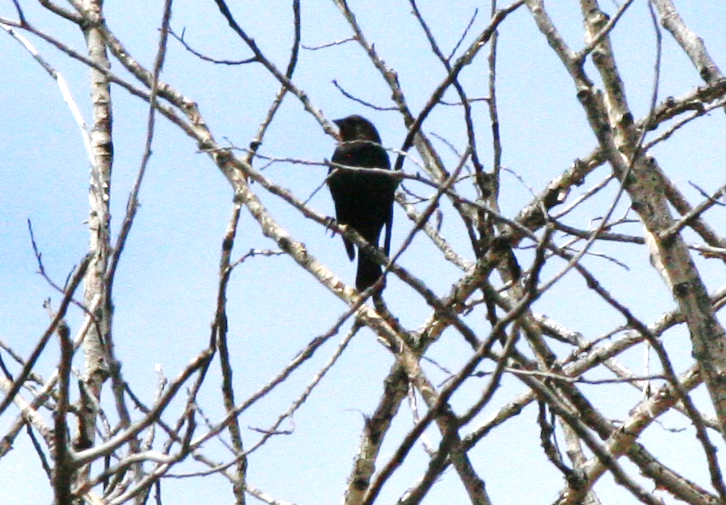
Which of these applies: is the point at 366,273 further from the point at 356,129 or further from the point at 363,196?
the point at 356,129

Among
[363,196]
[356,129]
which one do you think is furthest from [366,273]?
[356,129]

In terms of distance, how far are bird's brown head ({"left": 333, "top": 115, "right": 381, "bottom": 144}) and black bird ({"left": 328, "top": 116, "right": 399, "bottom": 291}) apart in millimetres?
10

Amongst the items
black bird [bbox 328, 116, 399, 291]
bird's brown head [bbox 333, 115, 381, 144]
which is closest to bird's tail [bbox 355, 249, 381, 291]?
black bird [bbox 328, 116, 399, 291]

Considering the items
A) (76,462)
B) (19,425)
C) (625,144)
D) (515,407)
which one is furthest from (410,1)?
(76,462)

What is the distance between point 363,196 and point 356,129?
0.56 meters

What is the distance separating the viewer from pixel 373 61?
14.7 ft

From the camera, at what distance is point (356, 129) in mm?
7086

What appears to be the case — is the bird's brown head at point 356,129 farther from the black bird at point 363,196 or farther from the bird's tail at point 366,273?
the bird's tail at point 366,273

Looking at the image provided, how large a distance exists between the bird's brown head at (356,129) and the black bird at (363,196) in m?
0.01

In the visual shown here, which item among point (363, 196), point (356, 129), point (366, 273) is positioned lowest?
point (366, 273)

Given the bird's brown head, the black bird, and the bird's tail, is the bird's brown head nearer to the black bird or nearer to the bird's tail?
the black bird

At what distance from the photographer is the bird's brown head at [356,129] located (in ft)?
23.2

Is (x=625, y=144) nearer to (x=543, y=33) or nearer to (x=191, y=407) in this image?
(x=543, y=33)

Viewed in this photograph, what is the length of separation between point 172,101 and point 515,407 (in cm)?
170
